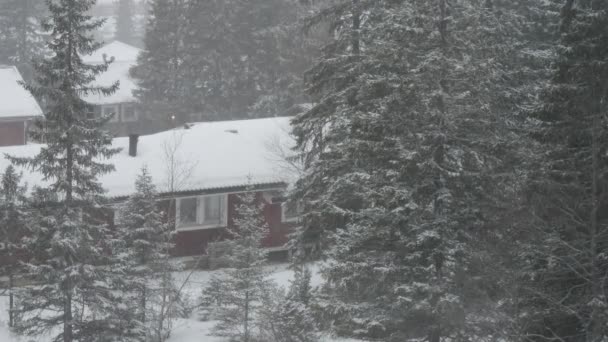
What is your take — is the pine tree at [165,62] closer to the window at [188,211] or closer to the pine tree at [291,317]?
the window at [188,211]

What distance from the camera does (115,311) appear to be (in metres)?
17.5

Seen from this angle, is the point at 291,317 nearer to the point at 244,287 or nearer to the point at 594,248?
the point at 244,287

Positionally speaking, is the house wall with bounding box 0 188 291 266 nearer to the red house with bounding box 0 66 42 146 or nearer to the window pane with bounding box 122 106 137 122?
the red house with bounding box 0 66 42 146

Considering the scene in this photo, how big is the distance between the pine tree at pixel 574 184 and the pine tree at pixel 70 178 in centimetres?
984

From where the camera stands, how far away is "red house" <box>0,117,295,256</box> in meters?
23.8

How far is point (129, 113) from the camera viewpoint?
5288 cm

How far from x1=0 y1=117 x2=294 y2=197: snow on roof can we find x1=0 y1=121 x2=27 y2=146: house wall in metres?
11.6

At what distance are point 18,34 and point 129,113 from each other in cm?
1084

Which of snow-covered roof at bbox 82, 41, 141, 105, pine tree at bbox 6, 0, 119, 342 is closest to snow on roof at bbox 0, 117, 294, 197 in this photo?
pine tree at bbox 6, 0, 119, 342

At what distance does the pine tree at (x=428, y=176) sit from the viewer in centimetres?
1342

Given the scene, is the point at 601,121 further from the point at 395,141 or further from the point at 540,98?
the point at 395,141

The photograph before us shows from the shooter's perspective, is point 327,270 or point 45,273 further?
point 45,273

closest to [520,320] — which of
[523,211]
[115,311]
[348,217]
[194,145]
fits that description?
[523,211]

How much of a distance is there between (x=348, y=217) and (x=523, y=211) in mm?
5592
